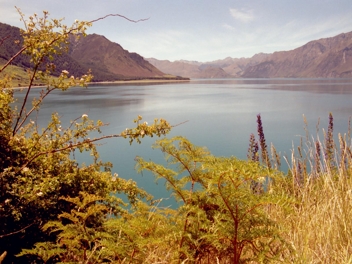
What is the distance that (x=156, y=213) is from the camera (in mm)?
2621

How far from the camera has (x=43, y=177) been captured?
3094mm

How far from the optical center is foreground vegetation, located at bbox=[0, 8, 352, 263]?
1755 millimetres

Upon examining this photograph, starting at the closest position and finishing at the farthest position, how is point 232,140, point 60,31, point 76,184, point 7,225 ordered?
point 7,225 < point 60,31 < point 76,184 < point 232,140

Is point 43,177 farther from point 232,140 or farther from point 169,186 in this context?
point 232,140

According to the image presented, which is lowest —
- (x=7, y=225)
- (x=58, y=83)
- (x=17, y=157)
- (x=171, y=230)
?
(x=7, y=225)

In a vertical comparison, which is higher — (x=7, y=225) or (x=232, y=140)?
(x=7, y=225)

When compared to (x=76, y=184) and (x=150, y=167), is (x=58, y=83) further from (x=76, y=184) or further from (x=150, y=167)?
(x=150, y=167)

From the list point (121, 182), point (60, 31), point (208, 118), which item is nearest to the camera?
point (60, 31)

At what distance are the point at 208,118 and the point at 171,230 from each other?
30523mm

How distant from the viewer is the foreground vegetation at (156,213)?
175cm

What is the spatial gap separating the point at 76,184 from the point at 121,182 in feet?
1.73

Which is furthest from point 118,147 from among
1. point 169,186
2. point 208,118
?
point 169,186

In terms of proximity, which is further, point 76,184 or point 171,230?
point 76,184

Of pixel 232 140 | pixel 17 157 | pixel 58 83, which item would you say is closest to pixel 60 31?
pixel 58 83
